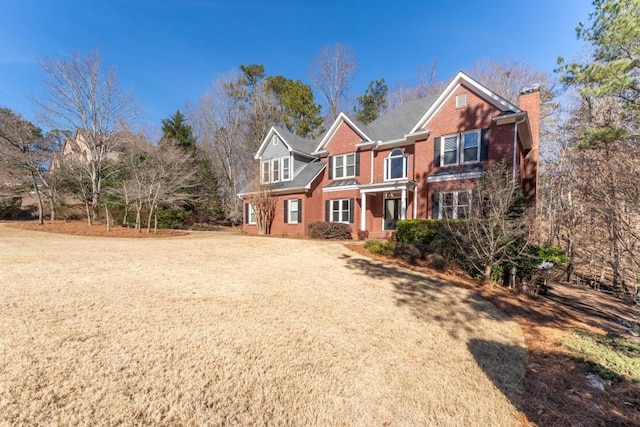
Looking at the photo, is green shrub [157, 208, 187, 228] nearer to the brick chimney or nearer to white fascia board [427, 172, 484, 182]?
white fascia board [427, 172, 484, 182]

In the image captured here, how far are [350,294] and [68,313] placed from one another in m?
4.91

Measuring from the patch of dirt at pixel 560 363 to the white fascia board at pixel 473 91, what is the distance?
867 centimetres

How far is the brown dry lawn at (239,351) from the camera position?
104 inches

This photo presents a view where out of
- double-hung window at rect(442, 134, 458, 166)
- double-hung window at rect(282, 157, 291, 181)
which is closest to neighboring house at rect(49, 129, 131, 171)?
double-hung window at rect(282, 157, 291, 181)

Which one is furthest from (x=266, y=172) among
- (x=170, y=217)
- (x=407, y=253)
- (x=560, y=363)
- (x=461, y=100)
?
(x=560, y=363)


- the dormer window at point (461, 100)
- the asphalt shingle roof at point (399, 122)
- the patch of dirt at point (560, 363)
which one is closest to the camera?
the patch of dirt at point (560, 363)

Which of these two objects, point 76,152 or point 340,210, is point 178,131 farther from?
→ point 340,210

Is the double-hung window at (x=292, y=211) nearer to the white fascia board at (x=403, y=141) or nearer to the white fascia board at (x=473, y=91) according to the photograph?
the white fascia board at (x=403, y=141)

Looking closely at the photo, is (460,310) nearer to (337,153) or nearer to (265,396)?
(265,396)

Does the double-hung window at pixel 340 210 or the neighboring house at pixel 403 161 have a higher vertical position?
the neighboring house at pixel 403 161

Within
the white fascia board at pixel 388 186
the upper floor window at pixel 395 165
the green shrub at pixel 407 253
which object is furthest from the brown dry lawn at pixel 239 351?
the upper floor window at pixel 395 165

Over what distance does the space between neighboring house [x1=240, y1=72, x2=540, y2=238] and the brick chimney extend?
1.7 inches

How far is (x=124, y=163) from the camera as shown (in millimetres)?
20547

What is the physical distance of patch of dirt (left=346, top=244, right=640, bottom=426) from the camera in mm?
3207
